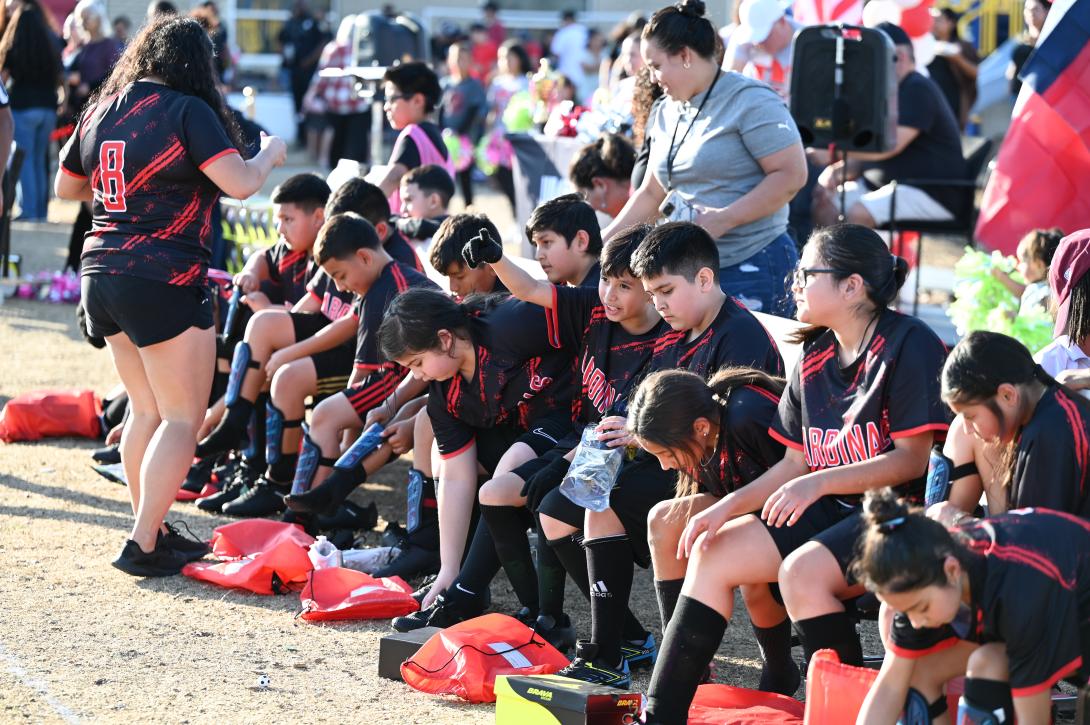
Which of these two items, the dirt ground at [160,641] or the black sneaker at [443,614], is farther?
the black sneaker at [443,614]

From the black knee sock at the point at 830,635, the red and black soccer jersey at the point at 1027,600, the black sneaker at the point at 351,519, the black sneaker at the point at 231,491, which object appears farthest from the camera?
the black sneaker at the point at 231,491

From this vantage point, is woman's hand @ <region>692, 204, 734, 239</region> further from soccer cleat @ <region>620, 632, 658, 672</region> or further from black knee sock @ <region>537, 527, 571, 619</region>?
soccer cleat @ <region>620, 632, 658, 672</region>

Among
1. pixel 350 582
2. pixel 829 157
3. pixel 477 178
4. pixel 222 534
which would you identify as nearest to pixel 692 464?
pixel 350 582

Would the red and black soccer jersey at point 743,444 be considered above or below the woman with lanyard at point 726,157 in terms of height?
below

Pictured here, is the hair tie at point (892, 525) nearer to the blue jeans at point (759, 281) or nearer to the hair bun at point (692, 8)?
the blue jeans at point (759, 281)

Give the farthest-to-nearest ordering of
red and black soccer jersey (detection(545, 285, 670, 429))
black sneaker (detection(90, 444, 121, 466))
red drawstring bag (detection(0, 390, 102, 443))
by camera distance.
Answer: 1. red drawstring bag (detection(0, 390, 102, 443))
2. black sneaker (detection(90, 444, 121, 466))
3. red and black soccer jersey (detection(545, 285, 670, 429))

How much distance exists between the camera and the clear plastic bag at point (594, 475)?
13.1 ft

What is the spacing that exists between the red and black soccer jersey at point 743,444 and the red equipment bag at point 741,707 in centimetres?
52

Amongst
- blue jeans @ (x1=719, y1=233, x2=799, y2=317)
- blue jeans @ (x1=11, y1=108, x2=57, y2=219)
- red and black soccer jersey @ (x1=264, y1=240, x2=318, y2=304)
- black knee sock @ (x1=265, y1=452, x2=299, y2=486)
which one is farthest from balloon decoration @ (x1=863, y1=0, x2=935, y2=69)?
blue jeans @ (x1=11, y1=108, x2=57, y2=219)

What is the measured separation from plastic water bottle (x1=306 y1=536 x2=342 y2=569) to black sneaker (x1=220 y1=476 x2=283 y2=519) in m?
0.92

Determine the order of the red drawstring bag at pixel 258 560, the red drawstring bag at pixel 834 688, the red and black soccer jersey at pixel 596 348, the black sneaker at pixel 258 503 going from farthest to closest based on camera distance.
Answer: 1. the black sneaker at pixel 258 503
2. the red drawstring bag at pixel 258 560
3. the red and black soccer jersey at pixel 596 348
4. the red drawstring bag at pixel 834 688

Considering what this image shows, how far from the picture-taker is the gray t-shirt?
526 cm

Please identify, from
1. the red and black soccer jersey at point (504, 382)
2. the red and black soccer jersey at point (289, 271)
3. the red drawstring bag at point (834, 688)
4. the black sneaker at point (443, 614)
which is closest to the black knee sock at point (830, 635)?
the red drawstring bag at point (834, 688)

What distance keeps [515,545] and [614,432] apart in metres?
0.63
